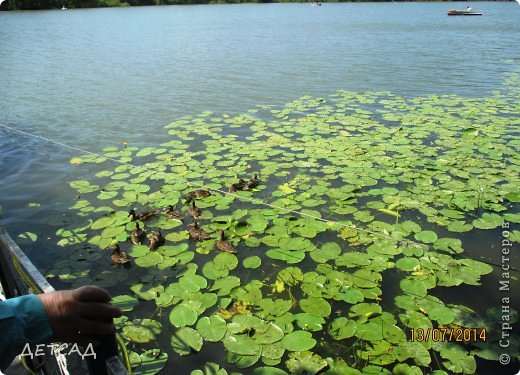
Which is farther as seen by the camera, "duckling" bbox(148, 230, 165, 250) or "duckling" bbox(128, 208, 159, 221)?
"duckling" bbox(128, 208, 159, 221)

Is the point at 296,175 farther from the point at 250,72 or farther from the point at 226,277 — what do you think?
the point at 250,72

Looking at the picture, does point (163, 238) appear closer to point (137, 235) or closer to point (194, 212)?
point (137, 235)

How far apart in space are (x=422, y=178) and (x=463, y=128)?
3.01 meters

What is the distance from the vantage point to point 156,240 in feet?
14.0

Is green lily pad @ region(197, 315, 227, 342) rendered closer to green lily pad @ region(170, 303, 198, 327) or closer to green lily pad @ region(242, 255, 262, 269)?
green lily pad @ region(170, 303, 198, 327)

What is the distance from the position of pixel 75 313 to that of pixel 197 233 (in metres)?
3.23

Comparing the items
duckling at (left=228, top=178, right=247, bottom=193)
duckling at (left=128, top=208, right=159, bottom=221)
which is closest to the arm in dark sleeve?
duckling at (left=128, top=208, right=159, bottom=221)

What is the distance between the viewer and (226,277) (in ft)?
12.5

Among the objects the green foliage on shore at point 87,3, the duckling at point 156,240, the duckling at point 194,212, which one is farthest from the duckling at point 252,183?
the green foliage on shore at point 87,3

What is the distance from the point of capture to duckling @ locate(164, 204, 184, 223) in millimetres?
4858

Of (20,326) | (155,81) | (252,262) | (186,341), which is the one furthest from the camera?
(155,81)

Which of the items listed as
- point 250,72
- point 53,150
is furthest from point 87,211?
point 250,72

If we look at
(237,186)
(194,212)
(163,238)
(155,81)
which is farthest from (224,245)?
(155,81)

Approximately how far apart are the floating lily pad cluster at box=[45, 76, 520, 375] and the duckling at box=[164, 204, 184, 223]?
0.09 meters
